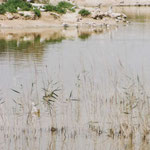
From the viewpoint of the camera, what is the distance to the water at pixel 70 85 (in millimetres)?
8117

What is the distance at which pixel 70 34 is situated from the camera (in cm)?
2498

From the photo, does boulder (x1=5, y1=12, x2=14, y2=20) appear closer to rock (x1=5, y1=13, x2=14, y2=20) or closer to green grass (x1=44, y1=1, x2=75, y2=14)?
rock (x1=5, y1=13, x2=14, y2=20)

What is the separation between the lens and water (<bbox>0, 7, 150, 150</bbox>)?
8.12m

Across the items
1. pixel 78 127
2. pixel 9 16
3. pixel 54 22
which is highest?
pixel 9 16

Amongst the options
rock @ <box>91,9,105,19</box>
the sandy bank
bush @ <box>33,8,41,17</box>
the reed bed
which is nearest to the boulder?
the sandy bank

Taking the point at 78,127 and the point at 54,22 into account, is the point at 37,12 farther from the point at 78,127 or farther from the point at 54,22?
the point at 78,127

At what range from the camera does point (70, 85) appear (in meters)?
12.2

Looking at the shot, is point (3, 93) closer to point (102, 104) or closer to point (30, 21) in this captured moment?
point (102, 104)

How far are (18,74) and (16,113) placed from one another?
459 cm

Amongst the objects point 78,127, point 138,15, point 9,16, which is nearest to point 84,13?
point 9,16

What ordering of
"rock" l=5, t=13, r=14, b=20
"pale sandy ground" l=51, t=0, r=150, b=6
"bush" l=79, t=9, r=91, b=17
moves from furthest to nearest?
"pale sandy ground" l=51, t=0, r=150, b=6 → "bush" l=79, t=9, r=91, b=17 → "rock" l=5, t=13, r=14, b=20

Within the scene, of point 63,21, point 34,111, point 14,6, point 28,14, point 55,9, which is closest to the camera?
point 34,111

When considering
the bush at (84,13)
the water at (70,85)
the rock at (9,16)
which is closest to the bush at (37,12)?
the rock at (9,16)

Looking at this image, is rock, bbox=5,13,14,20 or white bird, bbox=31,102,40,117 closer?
white bird, bbox=31,102,40,117
